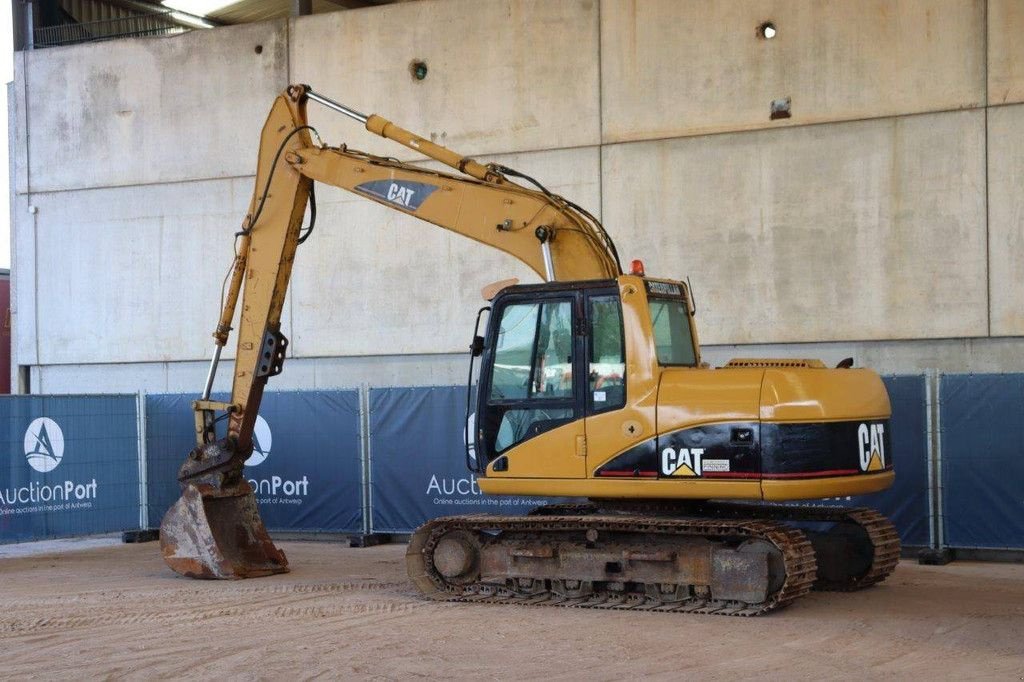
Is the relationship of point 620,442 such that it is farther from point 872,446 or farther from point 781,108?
point 781,108

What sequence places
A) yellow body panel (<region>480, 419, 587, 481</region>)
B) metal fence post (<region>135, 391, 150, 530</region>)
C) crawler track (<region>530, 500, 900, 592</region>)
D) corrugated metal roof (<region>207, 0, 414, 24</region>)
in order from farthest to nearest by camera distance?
corrugated metal roof (<region>207, 0, 414, 24</region>) → metal fence post (<region>135, 391, 150, 530</region>) → crawler track (<region>530, 500, 900, 592</region>) → yellow body panel (<region>480, 419, 587, 481</region>)

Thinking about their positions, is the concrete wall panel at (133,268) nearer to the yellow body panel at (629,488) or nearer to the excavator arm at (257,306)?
the excavator arm at (257,306)

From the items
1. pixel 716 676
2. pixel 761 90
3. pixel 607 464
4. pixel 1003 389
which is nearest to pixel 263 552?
pixel 607 464

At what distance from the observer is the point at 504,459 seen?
35.7ft

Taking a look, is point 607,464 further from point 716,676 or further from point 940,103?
point 940,103

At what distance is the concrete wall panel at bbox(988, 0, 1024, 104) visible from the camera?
15.6 metres

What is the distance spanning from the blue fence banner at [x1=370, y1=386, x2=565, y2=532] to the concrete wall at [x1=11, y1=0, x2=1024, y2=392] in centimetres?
239

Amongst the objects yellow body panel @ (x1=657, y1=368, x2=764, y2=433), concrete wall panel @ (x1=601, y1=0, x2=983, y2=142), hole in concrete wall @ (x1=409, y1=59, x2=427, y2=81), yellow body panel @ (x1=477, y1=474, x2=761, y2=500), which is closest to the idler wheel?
yellow body panel @ (x1=477, y1=474, x2=761, y2=500)

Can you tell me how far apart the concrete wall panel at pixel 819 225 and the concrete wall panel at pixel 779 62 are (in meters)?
0.26

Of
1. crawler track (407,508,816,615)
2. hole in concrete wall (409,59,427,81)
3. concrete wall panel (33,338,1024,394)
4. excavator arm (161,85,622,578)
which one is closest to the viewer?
crawler track (407,508,816,615)

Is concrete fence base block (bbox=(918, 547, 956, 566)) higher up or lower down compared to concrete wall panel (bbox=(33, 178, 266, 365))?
lower down

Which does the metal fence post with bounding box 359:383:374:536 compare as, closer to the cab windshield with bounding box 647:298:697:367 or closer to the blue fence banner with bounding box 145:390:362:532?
the blue fence banner with bounding box 145:390:362:532

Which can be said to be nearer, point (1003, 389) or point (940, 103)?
point (1003, 389)

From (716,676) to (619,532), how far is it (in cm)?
265
